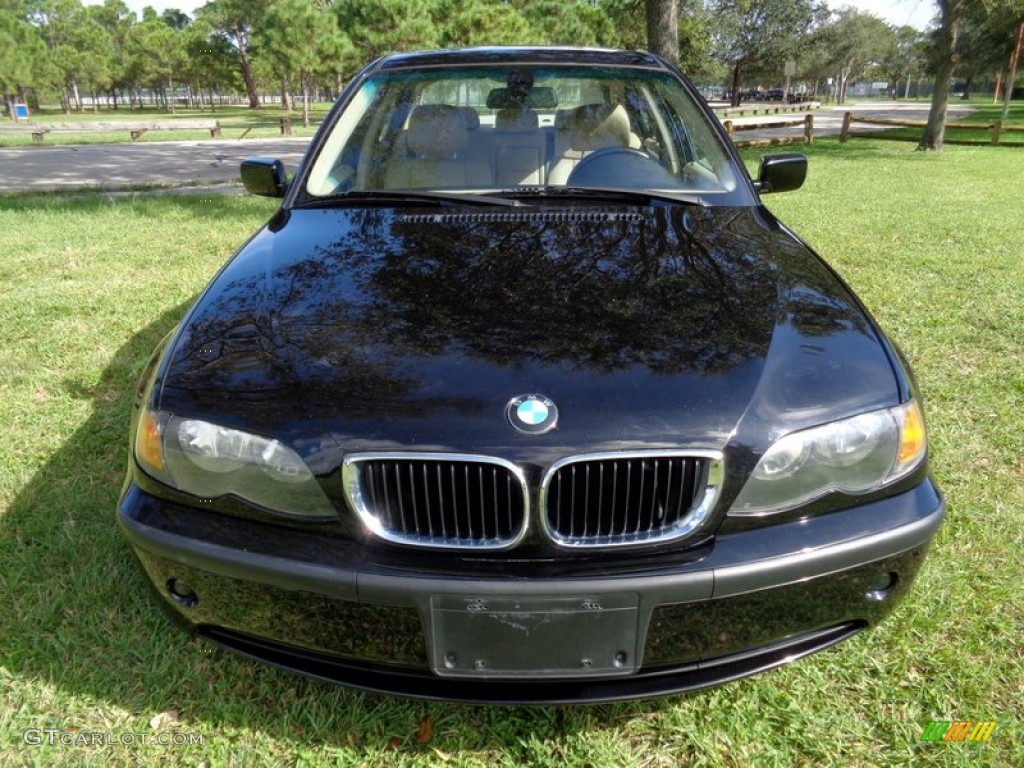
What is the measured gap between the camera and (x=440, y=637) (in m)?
1.43

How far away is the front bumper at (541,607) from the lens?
4.60 ft

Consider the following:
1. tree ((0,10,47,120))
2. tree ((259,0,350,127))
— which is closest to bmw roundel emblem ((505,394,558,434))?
tree ((259,0,350,127))

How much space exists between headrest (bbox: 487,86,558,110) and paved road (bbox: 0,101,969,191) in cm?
960

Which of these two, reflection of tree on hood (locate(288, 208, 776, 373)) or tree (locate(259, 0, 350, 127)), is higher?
tree (locate(259, 0, 350, 127))

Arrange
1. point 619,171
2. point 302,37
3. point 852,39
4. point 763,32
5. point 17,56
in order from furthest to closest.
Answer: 1. point 852,39
2. point 763,32
3. point 17,56
4. point 302,37
5. point 619,171

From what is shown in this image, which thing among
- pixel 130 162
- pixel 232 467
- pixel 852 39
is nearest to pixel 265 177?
pixel 232 467

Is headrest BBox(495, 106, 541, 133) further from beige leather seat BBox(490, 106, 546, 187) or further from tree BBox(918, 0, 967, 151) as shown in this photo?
tree BBox(918, 0, 967, 151)

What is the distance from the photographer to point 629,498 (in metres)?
1.44

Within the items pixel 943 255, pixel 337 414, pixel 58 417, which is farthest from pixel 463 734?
pixel 943 255

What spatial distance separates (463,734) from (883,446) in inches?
46.8

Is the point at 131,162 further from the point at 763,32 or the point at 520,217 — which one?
the point at 763,32

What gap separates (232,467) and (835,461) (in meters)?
1.27

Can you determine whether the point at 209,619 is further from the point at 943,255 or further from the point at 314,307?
the point at 943,255

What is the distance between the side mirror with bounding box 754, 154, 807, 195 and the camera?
2906mm
